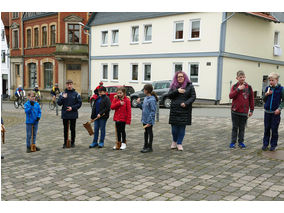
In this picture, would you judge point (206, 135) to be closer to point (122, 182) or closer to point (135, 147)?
point (135, 147)

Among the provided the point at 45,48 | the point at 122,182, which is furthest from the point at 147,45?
the point at 122,182

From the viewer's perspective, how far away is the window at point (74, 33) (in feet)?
113

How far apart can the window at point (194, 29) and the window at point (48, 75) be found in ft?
61.1

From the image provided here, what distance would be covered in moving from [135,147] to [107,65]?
79.2 feet

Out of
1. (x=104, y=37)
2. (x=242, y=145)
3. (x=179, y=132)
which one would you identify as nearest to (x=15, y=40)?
(x=104, y=37)

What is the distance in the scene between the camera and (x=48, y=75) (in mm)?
37000

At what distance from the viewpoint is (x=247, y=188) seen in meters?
4.63

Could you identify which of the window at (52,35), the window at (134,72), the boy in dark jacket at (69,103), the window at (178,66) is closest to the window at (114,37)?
the window at (134,72)

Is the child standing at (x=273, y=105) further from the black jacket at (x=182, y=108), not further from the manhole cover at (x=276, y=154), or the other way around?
the black jacket at (x=182, y=108)

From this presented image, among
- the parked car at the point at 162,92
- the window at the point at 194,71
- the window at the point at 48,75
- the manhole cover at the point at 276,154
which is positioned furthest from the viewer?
the window at the point at 48,75

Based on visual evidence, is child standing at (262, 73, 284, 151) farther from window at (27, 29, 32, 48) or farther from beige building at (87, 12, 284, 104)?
window at (27, 29, 32, 48)

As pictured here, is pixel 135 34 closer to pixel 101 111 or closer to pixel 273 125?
pixel 101 111

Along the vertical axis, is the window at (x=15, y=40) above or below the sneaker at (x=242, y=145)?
above

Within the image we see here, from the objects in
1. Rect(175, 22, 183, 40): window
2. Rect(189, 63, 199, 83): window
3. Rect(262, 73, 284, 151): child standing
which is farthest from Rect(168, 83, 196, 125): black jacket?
Rect(175, 22, 183, 40): window
